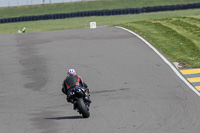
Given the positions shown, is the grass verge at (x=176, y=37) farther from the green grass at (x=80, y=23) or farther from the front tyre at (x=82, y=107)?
the green grass at (x=80, y=23)

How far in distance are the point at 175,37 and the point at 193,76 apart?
7.90 meters

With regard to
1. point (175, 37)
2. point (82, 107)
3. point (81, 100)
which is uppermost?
point (81, 100)

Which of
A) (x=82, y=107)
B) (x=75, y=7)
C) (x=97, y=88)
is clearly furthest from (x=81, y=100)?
(x=75, y=7)

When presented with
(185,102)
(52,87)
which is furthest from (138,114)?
(52,87)

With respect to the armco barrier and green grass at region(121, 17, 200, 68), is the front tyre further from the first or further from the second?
the armco barrier

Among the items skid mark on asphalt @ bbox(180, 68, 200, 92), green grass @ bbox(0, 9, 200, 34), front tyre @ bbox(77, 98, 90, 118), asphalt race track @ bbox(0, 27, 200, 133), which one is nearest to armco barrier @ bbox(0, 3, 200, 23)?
green grass @ bbox(0, 9, 200, 34)

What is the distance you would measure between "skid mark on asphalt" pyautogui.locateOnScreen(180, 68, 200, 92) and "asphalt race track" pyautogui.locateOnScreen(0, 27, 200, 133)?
557 mm

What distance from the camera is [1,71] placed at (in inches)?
801

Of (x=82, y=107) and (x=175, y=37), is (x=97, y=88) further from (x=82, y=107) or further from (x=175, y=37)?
(x=175, y=37)

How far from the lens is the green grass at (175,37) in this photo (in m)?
21.6

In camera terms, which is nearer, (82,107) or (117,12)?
(82,107)

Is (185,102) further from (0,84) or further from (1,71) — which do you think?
(1,71)

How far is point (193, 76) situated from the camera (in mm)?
18359

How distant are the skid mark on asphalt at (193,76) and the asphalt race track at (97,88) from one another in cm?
56
